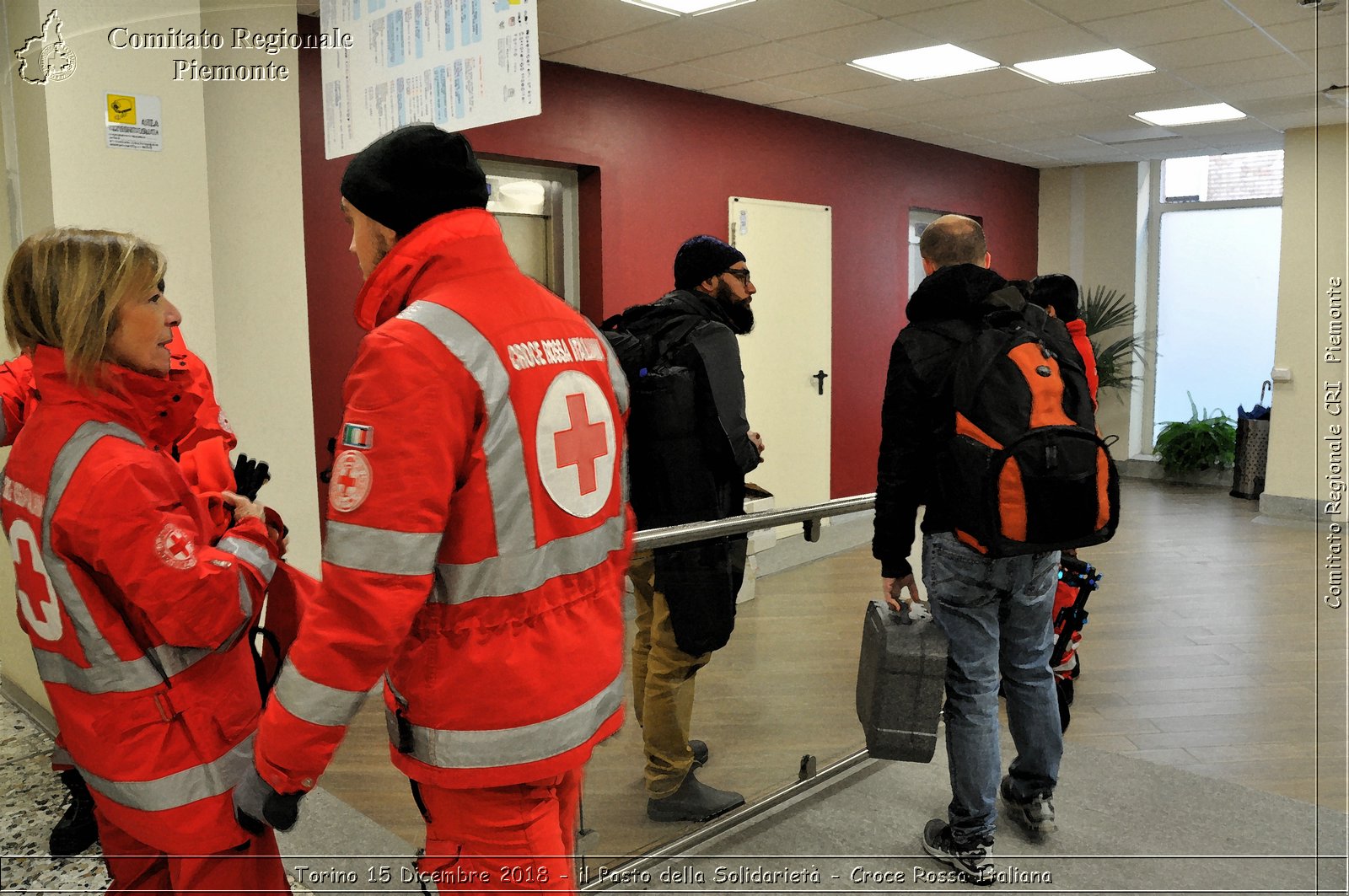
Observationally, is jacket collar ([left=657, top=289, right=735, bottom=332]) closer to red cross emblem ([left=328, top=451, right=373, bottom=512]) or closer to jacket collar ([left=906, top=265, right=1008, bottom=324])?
jacket collar ([left=906, top=265, right=1008, bottom=324])

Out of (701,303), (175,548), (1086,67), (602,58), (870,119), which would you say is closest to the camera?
(175,548)

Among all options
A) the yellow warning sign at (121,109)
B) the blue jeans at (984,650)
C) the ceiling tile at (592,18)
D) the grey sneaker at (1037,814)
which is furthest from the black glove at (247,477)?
the ceiling tile at (592,18)

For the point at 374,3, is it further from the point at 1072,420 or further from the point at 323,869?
the point at 323,869

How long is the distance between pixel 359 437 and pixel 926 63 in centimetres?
548

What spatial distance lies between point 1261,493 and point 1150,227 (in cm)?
338

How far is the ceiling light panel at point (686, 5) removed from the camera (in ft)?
14.7

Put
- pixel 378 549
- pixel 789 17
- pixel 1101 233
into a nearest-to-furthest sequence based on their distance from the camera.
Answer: pixel 378 549 < pixel 789 17 < pixel 1101 233

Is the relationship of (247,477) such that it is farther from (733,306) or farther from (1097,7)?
(1097,7)

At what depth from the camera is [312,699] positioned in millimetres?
1174

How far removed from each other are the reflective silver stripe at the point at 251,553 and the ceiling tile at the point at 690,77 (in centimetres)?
470

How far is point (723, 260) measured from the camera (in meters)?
2.70

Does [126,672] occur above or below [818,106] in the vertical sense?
below

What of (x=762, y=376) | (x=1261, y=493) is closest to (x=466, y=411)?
(x=762, y=376)

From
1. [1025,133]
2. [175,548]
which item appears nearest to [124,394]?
[175,548]
